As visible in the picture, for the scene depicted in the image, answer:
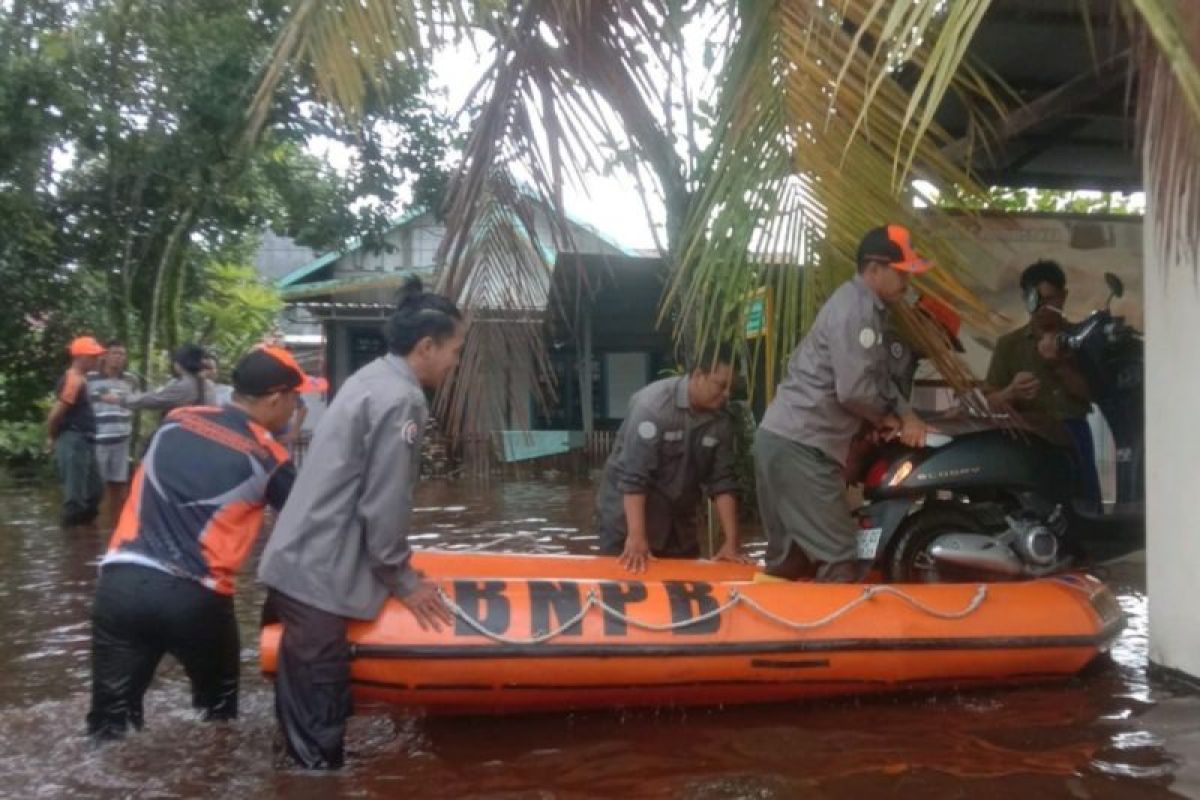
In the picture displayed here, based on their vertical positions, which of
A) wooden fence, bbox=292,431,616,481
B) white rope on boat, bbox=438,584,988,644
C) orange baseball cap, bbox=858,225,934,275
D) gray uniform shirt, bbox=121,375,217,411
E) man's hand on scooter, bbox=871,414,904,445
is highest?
orange baseball cap, bbox=858,225,934,275

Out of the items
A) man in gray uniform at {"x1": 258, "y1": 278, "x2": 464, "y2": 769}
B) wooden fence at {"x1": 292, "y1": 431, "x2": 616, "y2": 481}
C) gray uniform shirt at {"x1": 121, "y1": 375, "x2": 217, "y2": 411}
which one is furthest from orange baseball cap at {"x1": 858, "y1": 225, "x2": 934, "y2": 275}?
wooden fence at {"x1": 292, "y1": 431, "x2": 616, "y2": 481}

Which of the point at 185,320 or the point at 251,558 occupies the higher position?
the point at 185,320

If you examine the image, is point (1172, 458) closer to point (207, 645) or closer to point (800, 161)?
point (800, 161)

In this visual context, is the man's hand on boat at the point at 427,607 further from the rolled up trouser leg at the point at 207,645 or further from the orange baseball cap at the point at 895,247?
the orange baseball cap at the point at 895,247

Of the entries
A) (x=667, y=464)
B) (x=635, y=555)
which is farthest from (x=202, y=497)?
(x=667, y=464)

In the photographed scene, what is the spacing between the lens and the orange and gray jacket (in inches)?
161

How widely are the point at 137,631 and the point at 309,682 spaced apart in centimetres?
58

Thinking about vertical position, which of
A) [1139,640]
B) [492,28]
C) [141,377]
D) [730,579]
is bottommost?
[1139,640]

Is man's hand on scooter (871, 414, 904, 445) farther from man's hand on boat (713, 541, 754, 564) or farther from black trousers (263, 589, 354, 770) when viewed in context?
black trousers (263, 589, 354, 770)

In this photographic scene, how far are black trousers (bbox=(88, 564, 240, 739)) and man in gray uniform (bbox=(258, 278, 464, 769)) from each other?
0.83ft

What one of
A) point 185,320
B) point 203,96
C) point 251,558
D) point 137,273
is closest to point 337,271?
point 185,320

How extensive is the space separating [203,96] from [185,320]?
6.28m

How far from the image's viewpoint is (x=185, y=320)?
1945 centimetres

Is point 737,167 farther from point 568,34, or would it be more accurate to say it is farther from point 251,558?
point 251,558
